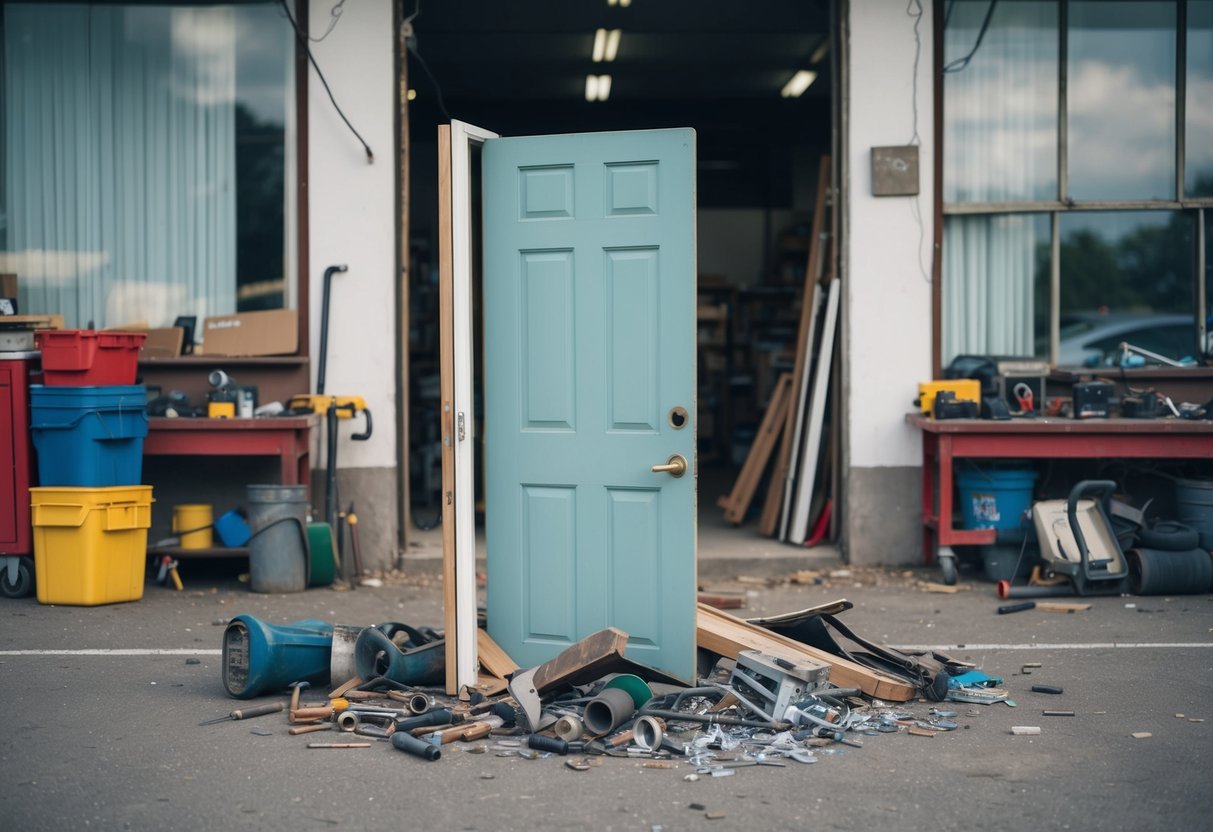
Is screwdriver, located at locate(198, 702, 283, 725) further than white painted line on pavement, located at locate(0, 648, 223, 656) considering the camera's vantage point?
No

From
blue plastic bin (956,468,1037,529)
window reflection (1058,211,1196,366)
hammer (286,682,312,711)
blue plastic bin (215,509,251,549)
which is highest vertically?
window reflection (1058,211,1196,366)

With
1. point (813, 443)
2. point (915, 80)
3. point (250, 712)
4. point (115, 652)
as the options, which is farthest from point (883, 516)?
point (115, 652)

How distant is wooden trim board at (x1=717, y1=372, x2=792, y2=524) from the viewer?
10.8m

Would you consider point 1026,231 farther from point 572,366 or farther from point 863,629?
point 572,366

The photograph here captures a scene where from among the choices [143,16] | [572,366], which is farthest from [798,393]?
[143,16]

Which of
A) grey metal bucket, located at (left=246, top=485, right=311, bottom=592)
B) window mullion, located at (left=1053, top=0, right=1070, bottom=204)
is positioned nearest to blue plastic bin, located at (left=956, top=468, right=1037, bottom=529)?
window mullion, located at (left=1053, top=0, right=1070, bottom=204)

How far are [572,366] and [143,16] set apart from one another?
541cm

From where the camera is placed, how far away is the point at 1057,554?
8117mm

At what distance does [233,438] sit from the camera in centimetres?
832

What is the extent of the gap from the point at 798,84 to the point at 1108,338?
8.86 meters

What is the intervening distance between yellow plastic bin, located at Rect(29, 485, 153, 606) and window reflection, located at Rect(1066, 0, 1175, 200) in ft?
23.6

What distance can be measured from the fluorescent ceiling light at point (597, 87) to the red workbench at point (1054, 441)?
9.57m

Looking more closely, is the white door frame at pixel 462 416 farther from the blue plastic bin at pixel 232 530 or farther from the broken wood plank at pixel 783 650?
the blue plastic bin at pixel 232 530

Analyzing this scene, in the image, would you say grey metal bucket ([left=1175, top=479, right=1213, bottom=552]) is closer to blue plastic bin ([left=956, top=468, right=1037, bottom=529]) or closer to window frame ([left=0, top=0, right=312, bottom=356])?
blue plastic bin ([left=956, top=468, right=1037, bottom=529])
